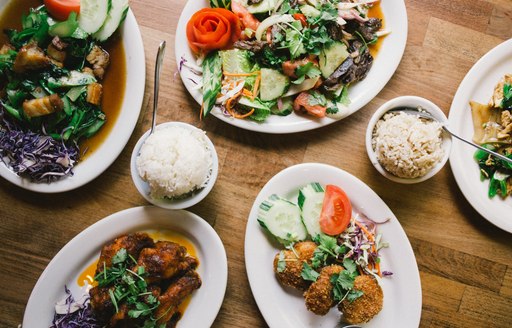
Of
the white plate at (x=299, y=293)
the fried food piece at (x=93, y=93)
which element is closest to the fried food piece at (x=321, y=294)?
the white plate at (x=299, y=293)

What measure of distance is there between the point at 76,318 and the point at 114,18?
5.58 ft

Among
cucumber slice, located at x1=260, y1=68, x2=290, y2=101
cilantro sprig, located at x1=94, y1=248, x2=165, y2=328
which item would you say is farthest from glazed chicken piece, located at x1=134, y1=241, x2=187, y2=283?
cucumber slice, located at x1=260, y1=68, x2=290, y2=101

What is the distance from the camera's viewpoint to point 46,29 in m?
2.66

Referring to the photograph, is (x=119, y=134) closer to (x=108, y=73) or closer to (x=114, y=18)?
(x=108, y=73)

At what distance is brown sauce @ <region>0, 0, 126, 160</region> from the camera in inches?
107

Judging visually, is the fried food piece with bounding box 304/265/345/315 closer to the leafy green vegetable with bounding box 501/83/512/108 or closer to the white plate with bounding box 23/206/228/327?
the white plate with bounding box 23/206/228/327

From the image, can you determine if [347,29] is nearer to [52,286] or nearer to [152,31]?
[152,31]

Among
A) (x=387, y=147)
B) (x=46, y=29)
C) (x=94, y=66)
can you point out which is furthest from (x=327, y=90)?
(x=46, y=29)

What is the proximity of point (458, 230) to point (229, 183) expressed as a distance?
1.40m

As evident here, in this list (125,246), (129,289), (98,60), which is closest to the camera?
(129,289)

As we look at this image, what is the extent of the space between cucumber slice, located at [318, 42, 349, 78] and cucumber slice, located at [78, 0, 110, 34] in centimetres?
122

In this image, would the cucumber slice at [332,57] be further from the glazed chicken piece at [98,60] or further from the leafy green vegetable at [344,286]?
the glazed chicken piece at [98,60]

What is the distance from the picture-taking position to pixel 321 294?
254cm

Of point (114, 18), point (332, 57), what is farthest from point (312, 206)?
point (114, 18)
